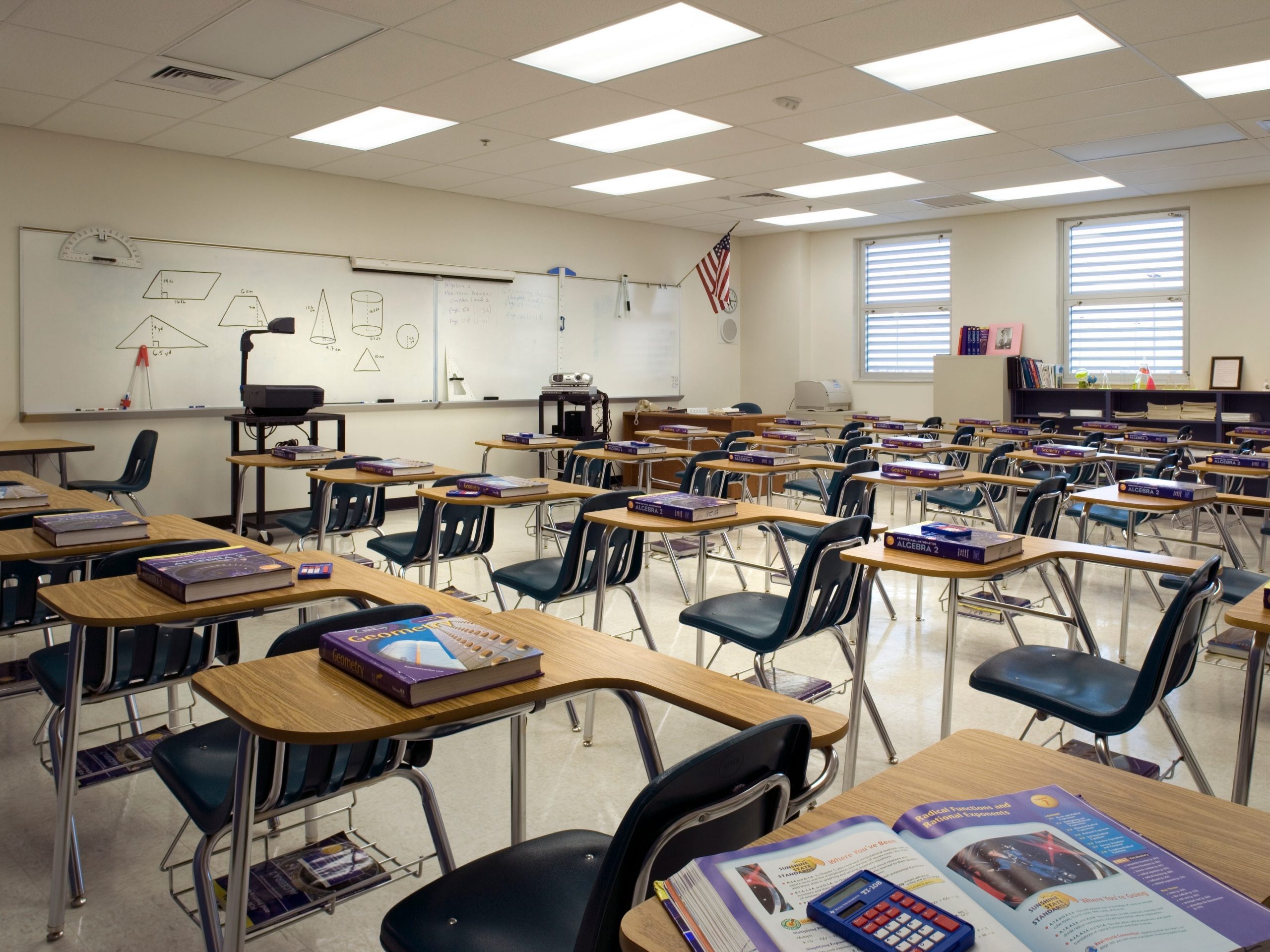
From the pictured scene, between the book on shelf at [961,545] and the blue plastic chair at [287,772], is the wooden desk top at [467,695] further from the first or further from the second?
the book on shelf at [961,545]

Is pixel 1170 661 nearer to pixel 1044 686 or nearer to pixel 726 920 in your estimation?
pixel 1044 686

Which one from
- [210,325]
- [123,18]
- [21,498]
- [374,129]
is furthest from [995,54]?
[210,325]

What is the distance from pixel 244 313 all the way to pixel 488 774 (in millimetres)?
5605

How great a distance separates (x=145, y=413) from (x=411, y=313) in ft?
7.96

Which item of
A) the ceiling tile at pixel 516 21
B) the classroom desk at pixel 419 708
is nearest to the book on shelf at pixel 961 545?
the classroom desk at pixel 419 708

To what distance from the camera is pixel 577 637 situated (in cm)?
196

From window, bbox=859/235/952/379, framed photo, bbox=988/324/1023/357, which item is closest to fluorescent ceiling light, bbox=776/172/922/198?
window, bbox=859/235/952/379

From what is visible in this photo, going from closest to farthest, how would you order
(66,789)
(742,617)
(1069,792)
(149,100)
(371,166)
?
(1069,792) → (66,789) → (742,617) → (149,100) → (371,166)

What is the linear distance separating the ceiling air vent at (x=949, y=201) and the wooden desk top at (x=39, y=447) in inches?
295

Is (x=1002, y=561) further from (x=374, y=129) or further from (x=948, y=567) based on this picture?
(x=374, y=129)

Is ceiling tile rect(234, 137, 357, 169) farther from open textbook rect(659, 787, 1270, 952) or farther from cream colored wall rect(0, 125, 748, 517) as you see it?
open textbook rect(659, 787, 1270, 952)

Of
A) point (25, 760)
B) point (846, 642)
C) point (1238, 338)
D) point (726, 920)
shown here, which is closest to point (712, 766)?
point (726, 920)

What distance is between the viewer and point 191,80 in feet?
17.4

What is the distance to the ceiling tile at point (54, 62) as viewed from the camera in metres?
4.66
